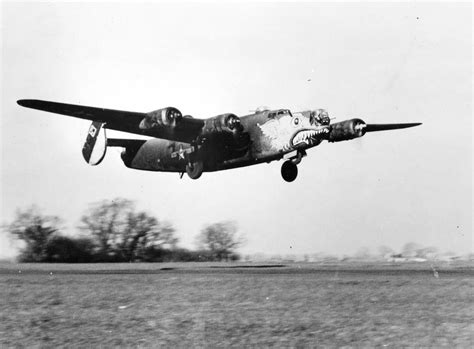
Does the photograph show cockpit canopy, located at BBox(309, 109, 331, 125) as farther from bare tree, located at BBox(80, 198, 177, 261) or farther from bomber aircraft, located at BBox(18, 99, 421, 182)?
bare tree, located at BBox(80, 198, 177, 261)

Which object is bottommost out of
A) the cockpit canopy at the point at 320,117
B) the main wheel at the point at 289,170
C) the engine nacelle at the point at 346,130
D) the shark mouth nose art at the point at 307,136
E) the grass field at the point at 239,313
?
the grass field at the point at 239,313

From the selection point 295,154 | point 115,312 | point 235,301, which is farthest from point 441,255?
point 115,312

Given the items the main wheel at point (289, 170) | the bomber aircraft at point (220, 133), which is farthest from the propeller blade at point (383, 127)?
the main wheel at point (289, 170)

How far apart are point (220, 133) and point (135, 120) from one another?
366 centimetres

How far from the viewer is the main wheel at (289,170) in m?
28.1

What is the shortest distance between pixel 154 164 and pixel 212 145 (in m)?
3.36

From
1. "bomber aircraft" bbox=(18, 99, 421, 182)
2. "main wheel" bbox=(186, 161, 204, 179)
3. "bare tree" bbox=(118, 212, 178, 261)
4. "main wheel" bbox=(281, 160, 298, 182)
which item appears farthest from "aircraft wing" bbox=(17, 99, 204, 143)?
"bare tree" bbox=(118, 212, 178, 261)

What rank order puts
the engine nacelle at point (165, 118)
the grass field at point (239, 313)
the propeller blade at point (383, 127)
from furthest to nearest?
the propeller blade at point (383, 127) < the engine nacelle at point (165, 118) < the grass field at point (239, 313)

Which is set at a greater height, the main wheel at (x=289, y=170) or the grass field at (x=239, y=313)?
the main wheel at (x=289, y=170)

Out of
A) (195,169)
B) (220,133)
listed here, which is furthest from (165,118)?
(195,169)

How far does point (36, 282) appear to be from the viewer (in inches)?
881

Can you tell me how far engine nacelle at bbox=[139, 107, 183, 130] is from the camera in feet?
91.7

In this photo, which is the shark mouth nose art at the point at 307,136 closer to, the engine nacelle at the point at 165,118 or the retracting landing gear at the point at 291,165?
the retracting landing gear at the point at 291,165

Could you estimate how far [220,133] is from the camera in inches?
1132
